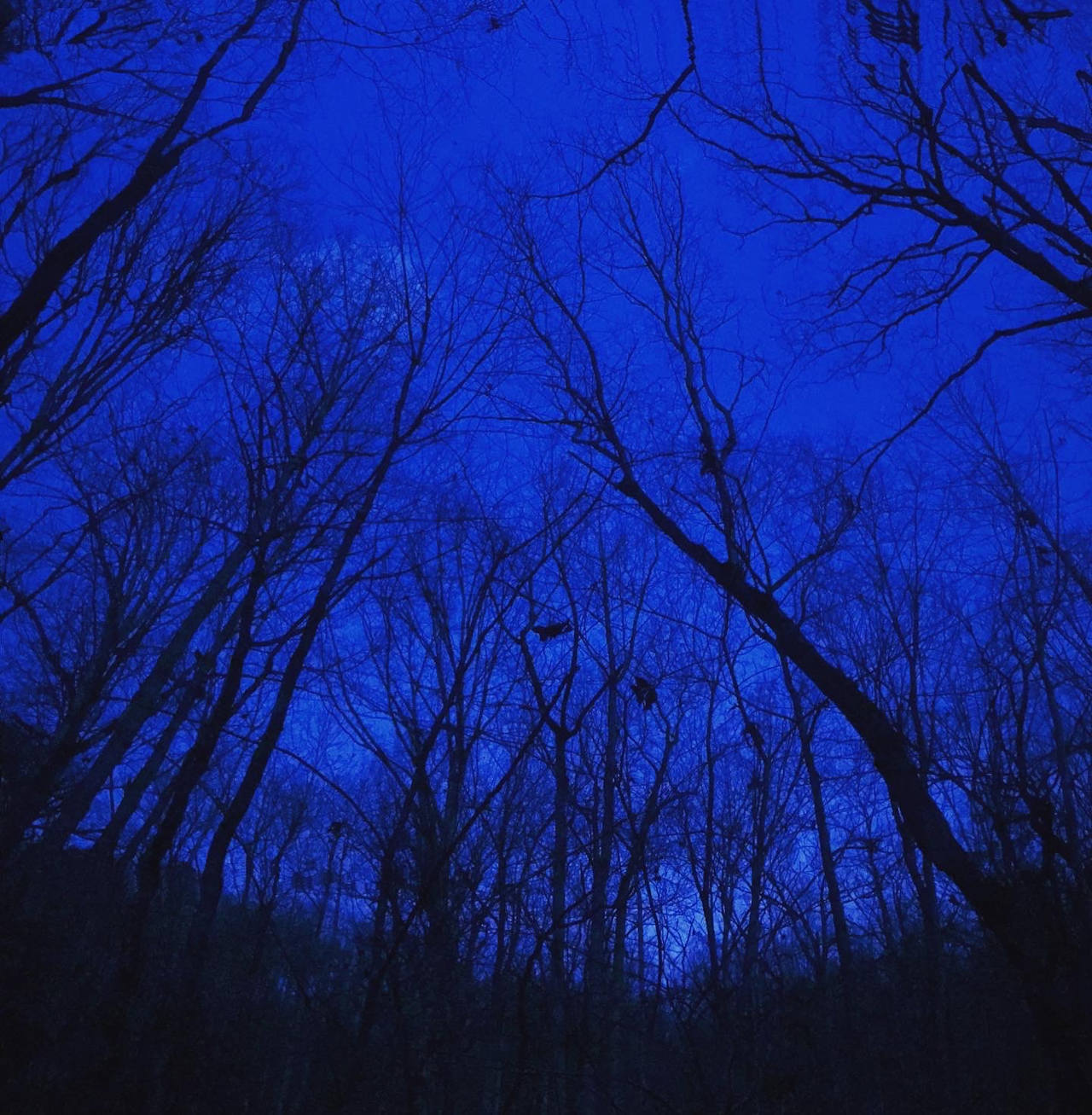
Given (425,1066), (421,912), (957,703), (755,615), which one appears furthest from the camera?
(957,703)

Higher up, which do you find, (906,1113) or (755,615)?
(755,615)

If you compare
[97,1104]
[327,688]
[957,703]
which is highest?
[957,703]

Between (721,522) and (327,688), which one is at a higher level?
(721,522)

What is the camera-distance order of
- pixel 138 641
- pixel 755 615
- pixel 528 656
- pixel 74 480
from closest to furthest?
pixel 528 656 → pixel 755 615 → pixel 74 480 → pixel 138 641

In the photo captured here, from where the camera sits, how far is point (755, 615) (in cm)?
550

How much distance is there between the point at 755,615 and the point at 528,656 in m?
1.88

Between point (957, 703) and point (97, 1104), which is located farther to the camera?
point (957, 703)

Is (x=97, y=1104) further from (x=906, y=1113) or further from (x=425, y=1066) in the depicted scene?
(x=906, y=1113)

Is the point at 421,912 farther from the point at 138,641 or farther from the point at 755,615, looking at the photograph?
the point at 138,641

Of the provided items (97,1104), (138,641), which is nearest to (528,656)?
(97,1104)

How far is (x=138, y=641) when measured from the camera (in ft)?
26.0

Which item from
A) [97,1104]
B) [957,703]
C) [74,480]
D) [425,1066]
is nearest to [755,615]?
[957,703]

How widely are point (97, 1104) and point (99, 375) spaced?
14.8 ft

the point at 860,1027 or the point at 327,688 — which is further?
the point at 860,1027
